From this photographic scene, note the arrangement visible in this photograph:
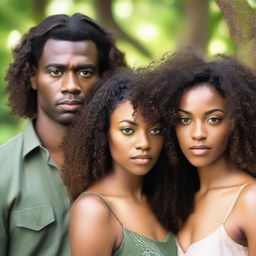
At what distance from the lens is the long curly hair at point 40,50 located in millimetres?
4770

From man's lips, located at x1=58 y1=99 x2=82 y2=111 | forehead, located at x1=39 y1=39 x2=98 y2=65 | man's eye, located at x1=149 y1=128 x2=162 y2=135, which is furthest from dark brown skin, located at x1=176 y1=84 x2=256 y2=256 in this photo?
forehead, located at x1=39 y1=39 x2=98 y2=65

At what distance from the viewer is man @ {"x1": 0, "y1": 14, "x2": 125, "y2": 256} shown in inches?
176

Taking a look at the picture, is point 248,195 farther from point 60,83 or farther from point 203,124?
point 60,83

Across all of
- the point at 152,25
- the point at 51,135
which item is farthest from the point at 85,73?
the point at 152,25

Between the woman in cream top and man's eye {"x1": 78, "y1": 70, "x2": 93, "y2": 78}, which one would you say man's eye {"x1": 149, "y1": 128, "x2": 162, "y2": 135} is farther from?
man's eye {"x1": 78, "y1": 70, "x2": 93, "y2": 78}

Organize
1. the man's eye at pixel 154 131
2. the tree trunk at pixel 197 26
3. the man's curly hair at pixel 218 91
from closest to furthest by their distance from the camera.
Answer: the man's curly hair at pixel 218 91 < the man's eye at pixel 154 131 < the tree trunk at pixel 197 26

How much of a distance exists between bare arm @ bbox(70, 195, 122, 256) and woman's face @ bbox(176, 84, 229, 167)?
574mm

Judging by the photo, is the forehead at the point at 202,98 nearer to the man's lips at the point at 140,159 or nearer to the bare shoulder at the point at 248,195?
the man's lips at the point at 140,159

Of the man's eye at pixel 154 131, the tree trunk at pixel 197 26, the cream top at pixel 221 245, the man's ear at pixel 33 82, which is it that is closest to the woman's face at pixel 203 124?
the man's eye at pixel 154 131

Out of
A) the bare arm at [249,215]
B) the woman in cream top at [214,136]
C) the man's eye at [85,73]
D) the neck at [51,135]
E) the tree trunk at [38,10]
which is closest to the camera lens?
the bare arm at [249,215]

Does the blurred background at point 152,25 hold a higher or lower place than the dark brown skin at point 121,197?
higher

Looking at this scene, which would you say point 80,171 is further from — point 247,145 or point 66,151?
point 247,145

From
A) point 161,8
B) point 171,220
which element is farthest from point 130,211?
point 161,8

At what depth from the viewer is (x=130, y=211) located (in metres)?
4.05
